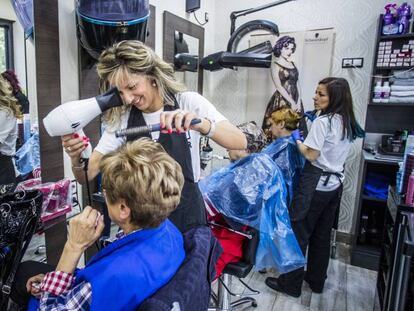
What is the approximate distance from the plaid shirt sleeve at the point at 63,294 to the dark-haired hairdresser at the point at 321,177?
1611 millimetres

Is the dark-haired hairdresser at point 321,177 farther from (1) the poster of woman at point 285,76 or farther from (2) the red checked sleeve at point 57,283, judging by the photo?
(2) the red checked sleeve at point 57,283

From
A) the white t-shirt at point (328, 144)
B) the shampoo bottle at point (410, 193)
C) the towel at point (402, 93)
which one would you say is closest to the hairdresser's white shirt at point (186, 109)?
the shampoo bottle at point (410, 193)

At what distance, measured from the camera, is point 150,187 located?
3.13 feet

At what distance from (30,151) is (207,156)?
130 centimetres

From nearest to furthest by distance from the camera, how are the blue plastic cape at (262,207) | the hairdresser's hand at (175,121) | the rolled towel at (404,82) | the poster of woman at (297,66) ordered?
the hairdresser's hand at (175,121)
the blue plastic cape at (262,207)
the rolled towel at (404,82)
the poster of woman at (297,66)

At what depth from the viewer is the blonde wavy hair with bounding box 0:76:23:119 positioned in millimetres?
1379

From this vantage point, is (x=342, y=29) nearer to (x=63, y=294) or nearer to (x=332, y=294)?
(x=332, y=294)

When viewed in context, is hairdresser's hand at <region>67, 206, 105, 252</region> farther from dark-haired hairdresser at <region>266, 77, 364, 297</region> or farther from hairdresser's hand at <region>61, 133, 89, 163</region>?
dark-haired hairdresser at <region>266, 77, 364, 297</region>

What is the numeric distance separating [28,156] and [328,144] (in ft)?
5.79

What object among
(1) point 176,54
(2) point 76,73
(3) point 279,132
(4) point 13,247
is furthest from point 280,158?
(4) point 13,247

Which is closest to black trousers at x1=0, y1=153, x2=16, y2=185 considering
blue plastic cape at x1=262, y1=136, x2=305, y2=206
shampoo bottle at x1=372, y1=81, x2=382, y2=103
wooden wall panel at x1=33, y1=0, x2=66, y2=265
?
wooden wall panel at x1=33, y1=0, x2=66, y2=265

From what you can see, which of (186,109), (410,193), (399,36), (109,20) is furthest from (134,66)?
(399,36)

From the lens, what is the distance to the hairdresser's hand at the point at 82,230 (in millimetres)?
1003

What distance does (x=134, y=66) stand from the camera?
3.98ft
